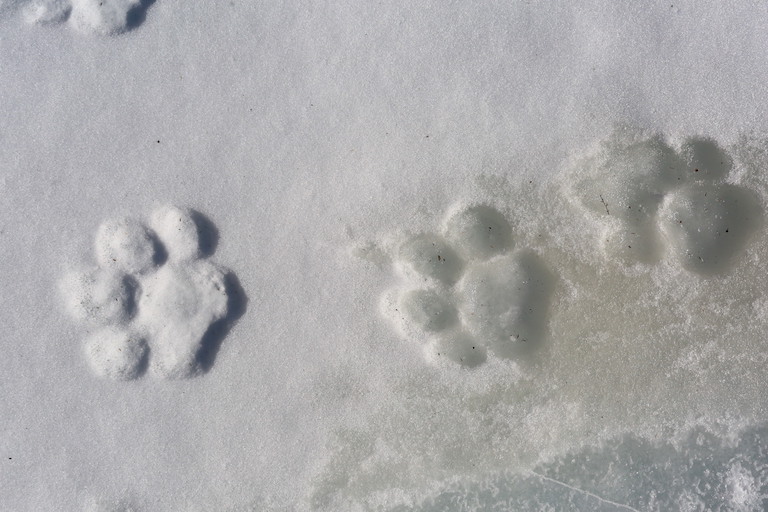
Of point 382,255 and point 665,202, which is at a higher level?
point 665,202

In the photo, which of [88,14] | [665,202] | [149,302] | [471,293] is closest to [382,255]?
[471,293]

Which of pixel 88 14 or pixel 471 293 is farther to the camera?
pixel 88 14

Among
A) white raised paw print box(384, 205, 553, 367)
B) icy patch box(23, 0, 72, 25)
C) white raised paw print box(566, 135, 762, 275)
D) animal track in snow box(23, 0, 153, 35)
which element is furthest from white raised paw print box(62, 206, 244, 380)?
white raised paw print box(566, 135, 762, 275)

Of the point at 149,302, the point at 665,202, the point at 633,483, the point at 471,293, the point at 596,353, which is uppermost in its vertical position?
the point at 665,202

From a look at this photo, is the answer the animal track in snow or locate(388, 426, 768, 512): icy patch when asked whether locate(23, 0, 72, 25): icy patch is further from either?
locate(388, 426, 768, 512): icy patch

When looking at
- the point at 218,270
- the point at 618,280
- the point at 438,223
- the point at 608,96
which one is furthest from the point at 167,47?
the point at 618,280

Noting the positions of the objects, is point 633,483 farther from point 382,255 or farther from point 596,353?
point 382,255
